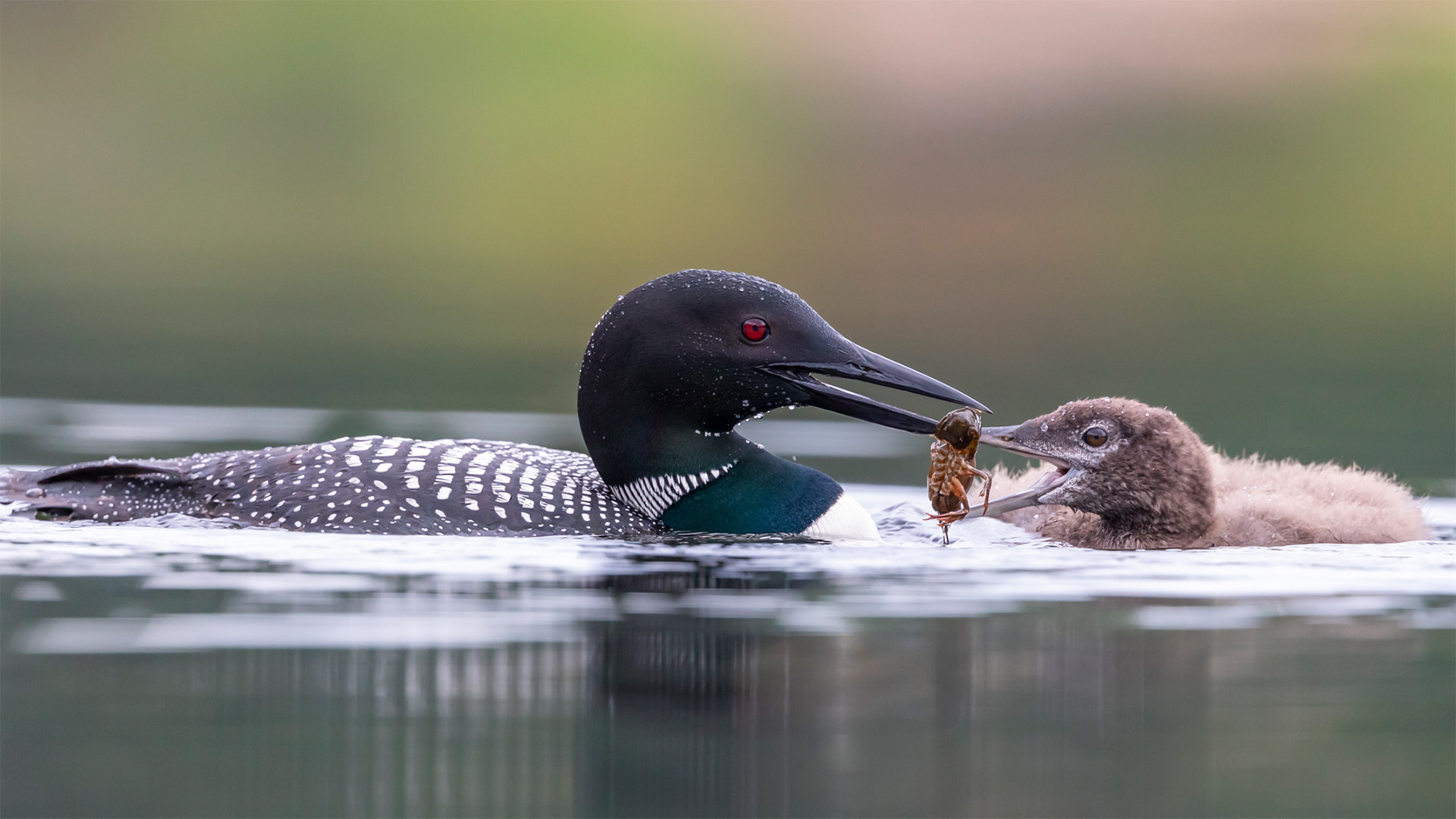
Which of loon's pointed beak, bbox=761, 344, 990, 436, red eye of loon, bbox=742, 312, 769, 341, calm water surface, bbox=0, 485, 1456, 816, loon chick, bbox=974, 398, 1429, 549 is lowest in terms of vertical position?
calm water surface, bbox=0, 485, 1456, 816

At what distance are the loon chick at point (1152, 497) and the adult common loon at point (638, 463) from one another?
68 cm

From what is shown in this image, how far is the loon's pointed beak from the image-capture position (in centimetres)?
467

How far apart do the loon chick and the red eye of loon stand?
0.81m

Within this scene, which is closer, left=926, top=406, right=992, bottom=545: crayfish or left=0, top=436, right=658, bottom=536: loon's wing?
left=0, top=436, right=658, bottom=536: loon's wing

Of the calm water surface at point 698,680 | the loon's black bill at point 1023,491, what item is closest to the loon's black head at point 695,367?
the calm water surface at point 698,680

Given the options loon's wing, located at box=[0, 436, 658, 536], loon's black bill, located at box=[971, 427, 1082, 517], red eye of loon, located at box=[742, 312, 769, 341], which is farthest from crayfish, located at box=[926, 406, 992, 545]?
loon's wing, located at box=[0, 436, 658, 536]

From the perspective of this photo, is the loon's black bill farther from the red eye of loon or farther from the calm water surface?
the red eye of loon

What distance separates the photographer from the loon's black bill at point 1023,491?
524 cm

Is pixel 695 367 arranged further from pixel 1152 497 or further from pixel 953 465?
pixel 1152 497

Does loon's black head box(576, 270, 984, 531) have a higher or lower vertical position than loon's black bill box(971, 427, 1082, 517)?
higher

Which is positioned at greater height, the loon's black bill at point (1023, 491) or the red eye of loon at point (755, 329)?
the red eye of loon at point (755, 329)

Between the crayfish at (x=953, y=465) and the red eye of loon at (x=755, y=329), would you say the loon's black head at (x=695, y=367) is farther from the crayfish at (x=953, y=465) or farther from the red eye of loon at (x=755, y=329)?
the crayfish at (x=953, y=465)

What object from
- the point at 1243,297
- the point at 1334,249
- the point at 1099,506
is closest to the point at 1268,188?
the point at 1334,249

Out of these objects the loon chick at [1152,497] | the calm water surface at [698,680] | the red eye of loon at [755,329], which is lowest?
the calm water surface at [698,680]
